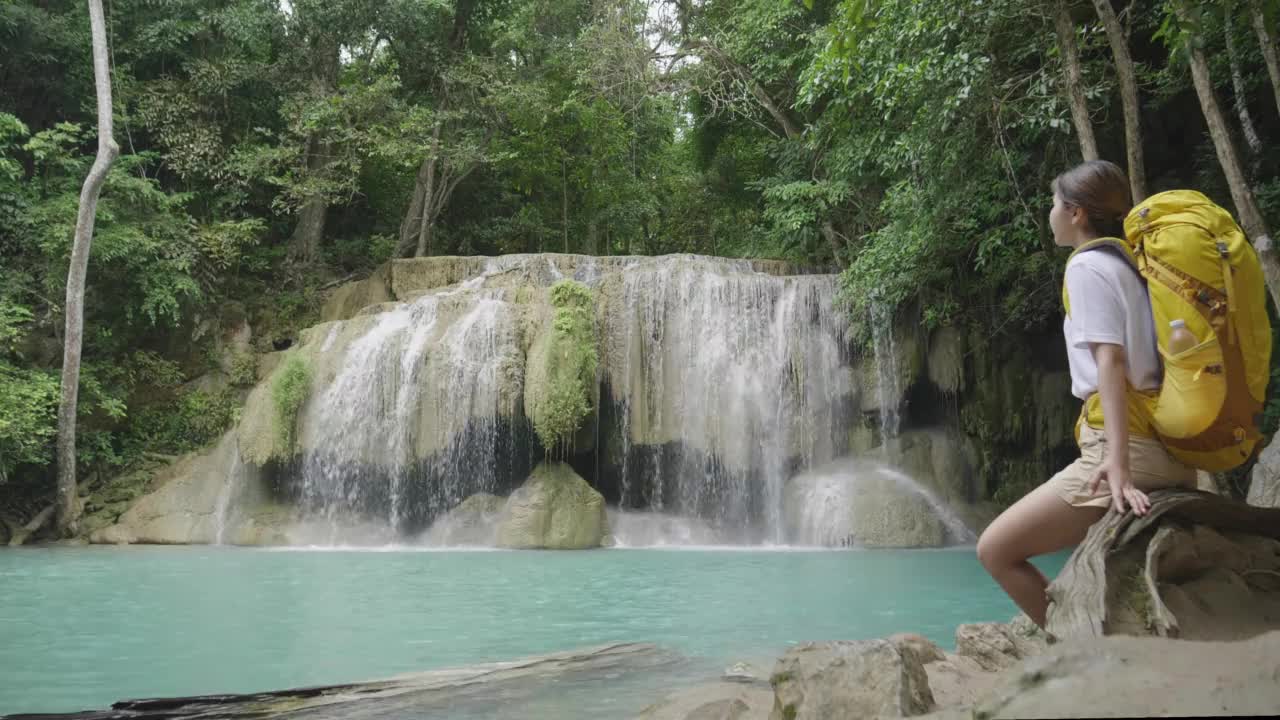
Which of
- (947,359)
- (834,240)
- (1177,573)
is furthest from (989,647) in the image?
(834,240)

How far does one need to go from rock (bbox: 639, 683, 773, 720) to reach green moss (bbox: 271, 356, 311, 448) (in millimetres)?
11075

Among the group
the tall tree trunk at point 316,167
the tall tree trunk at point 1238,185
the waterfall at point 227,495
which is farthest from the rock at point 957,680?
the tall tree trunk at point 316,167

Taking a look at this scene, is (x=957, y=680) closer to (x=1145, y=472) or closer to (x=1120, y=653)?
(x=1145, y=472)

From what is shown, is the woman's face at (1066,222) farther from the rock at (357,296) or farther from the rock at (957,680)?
the rock at (357,296)

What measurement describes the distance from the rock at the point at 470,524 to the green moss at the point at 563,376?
128 centimetres

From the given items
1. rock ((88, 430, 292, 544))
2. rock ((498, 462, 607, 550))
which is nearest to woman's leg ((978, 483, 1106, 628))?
rock ((498, 462, 607, 550))

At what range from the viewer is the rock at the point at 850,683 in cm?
254

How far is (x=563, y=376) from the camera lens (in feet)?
43.0

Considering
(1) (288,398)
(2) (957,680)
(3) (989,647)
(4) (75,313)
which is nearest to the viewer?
(2) (957,680)

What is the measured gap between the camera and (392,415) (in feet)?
45.0

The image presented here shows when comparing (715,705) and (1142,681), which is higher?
(1142,681)

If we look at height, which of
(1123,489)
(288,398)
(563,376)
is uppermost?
(563,376)

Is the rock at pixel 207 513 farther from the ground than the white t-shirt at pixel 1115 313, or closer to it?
closer to it

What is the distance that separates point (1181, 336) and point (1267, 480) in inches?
103
